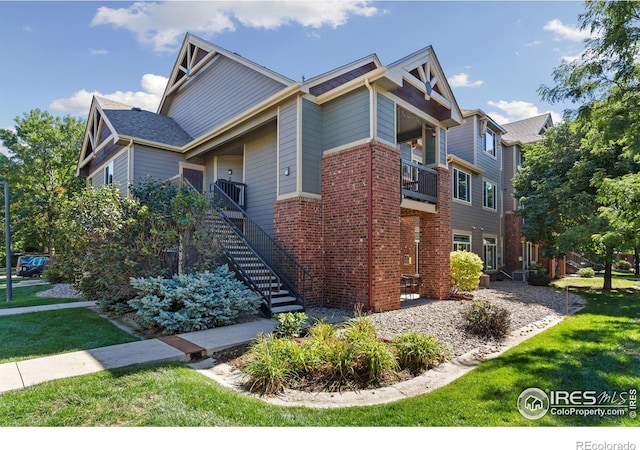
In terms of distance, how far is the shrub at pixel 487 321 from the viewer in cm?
677

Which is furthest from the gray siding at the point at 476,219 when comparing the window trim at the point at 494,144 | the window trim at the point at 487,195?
the window trim at the point at 494,144

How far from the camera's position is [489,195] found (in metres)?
20.0

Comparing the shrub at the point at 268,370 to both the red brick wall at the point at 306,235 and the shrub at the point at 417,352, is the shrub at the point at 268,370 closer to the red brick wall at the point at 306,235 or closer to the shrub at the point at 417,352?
the shrub at the point at 417,352

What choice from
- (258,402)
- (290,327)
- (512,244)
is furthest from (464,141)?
(258,402)

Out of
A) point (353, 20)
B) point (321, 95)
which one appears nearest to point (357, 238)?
point (321, 95)

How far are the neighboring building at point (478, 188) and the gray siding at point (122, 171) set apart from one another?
13.7m

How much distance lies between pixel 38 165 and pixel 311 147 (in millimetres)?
25264

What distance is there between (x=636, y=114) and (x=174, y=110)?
55.8 feet

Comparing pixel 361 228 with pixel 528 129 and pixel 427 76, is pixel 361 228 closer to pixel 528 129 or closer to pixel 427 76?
pixel 427 76

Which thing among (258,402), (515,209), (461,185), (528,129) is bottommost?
(258,402)

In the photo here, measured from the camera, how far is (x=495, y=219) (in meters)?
20.5

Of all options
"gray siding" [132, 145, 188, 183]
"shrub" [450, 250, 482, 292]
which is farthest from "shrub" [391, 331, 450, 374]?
"gray siding" [132, 145, 188, 183]

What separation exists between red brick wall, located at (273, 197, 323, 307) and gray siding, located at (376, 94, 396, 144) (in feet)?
8.16
